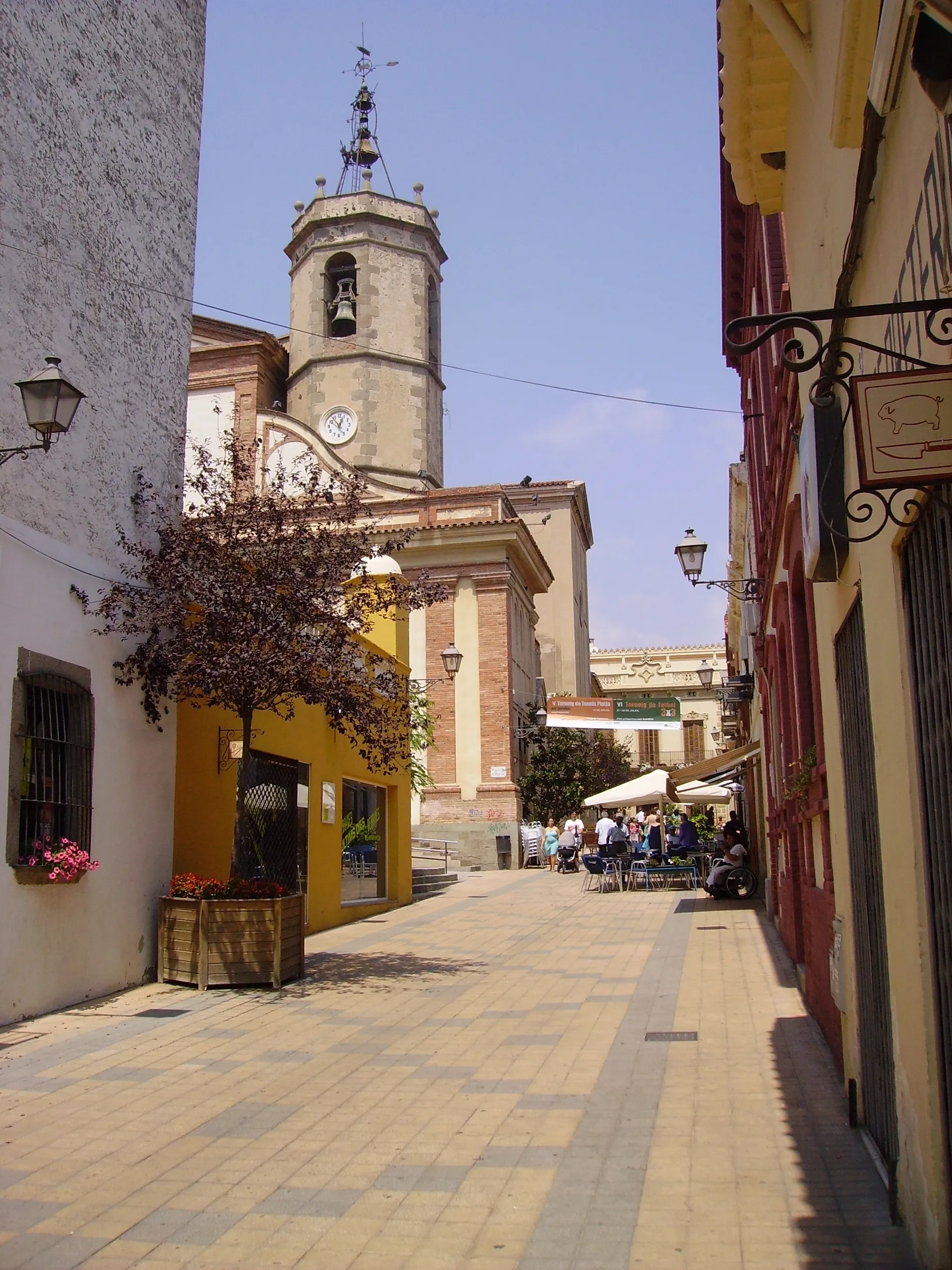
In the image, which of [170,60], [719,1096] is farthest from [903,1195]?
[170,60]

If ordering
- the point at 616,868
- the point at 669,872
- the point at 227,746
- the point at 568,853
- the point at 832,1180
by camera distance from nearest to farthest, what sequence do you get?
the point at 832,1180 < the point at 227,746 < the point at 669,872 < the point at 616,868 < the point at 568,853

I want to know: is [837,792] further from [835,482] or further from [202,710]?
[202,710]

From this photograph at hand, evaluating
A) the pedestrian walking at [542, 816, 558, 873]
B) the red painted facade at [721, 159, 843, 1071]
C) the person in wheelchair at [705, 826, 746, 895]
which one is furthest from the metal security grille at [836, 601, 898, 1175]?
the pedestrian walking at [542, 816, 558, 873]

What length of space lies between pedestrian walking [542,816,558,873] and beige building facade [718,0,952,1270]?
869 inches

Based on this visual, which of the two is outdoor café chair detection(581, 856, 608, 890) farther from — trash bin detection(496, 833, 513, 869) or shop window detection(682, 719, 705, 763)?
shop window detection(682, 719, 705, 763)

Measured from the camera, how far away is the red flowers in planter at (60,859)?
920 centimetres

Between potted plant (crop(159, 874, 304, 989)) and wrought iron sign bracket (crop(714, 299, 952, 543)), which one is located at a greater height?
wrought iron sign bracket (crop(714, 299, 952, 543))

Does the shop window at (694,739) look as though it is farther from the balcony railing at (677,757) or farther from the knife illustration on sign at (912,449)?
the knife illustration on sign at (912,449)

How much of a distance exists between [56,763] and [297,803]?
17.4 feet

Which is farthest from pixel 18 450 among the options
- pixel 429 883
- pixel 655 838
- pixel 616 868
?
pixel 655 838

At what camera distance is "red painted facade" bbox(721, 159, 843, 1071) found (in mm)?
7984

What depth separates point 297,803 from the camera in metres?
14.7

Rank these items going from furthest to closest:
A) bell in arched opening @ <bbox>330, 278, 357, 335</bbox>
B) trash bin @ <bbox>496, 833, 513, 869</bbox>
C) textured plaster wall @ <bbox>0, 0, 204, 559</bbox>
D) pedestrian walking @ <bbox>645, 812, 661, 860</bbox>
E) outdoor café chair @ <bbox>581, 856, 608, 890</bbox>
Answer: bell in arched opening @ <bbox>330, 278, 357, 335</bbox>
trash bin @ <bbox>496, 833, 513, 869</bbox>
pedestrian walking @ <bbox>645, 812, 661, 860</bbox>
outdoor café chair @ <bbox>581, 856, 608, 890</bbox>
textured plaster wall @ <bbox>0, 0, 204, 559</bbox>

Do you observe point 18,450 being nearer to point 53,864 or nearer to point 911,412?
point 53,864
